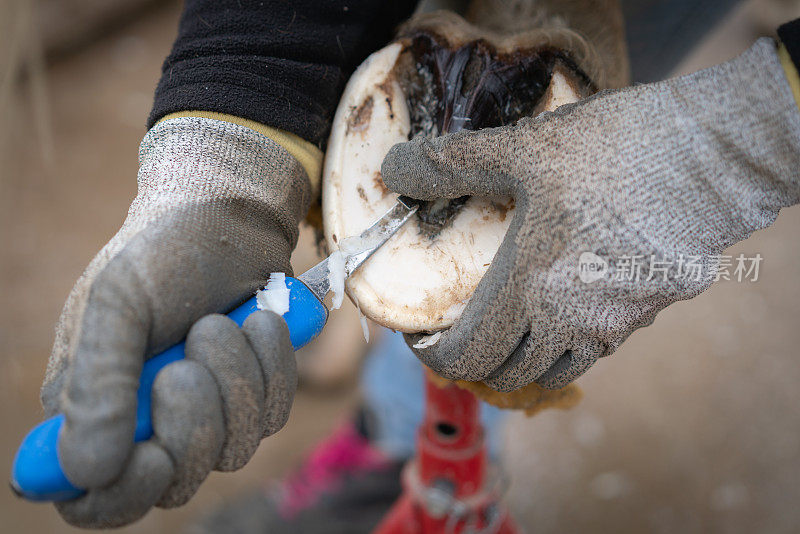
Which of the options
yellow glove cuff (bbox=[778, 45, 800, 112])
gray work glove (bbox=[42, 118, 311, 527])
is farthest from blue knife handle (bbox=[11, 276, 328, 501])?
yellow glove cuff (bbox=[778, 45, 800, 112])

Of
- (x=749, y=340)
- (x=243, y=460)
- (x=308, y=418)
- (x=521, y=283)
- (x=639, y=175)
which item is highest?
(x=639, y=175)

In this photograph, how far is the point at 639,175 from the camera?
2.37ft

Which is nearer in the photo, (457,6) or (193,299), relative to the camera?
(193,299)

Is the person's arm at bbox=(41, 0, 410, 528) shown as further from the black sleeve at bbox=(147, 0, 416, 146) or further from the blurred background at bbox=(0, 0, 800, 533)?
the blurred background at bbox=(0, 0, 800, 533)

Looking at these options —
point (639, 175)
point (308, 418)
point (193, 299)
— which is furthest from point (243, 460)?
point (308, 418)

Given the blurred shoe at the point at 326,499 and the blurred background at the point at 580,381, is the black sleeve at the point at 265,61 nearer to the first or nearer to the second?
the blurred background at the point at 580,381

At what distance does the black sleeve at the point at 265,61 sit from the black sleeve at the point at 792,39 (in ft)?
1.99

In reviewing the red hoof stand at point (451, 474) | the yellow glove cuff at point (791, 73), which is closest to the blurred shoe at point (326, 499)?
the red hoof stand at point (451, 474)

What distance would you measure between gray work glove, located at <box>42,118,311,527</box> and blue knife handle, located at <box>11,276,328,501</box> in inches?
0.5

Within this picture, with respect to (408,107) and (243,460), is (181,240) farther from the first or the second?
(408,107)

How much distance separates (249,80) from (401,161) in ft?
0.83

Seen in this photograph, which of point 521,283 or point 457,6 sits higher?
point 457,6

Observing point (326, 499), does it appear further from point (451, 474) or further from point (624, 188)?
point (624, 188)

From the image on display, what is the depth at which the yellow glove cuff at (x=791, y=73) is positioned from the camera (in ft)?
2.28
